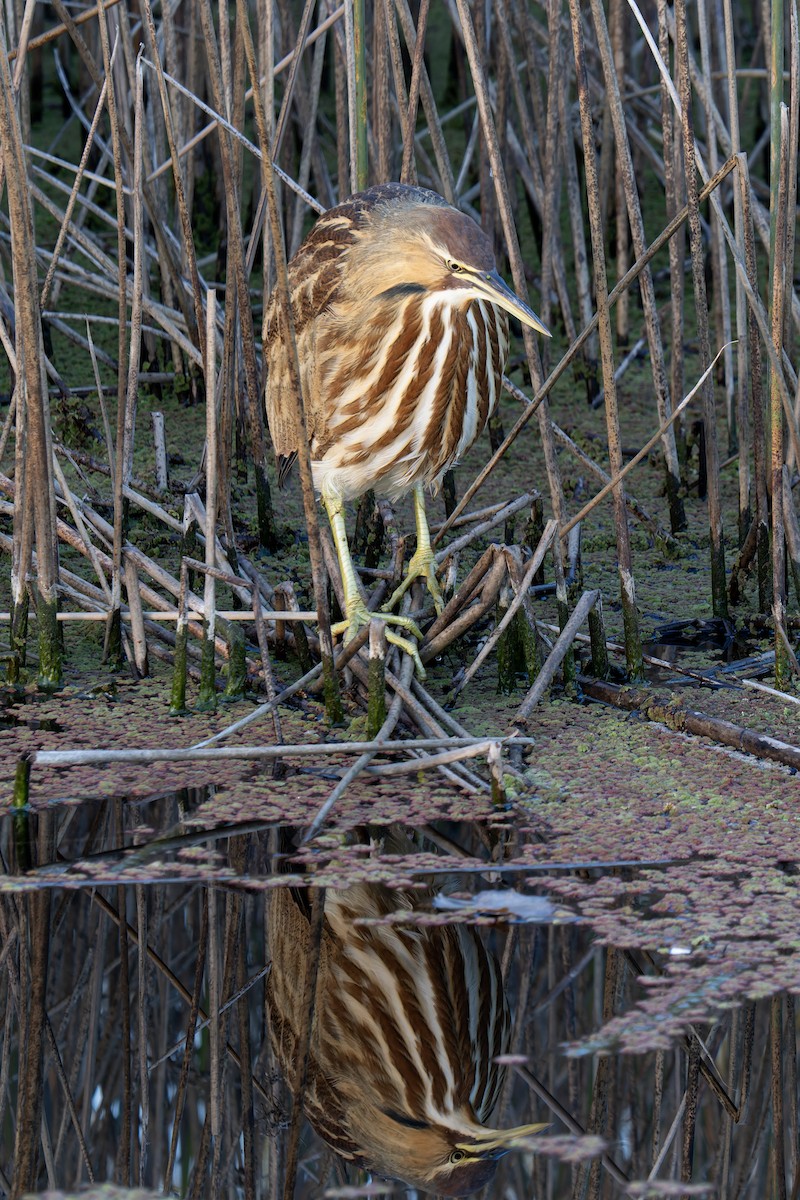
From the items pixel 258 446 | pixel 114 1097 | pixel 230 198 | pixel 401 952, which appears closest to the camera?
pixel 114 1097

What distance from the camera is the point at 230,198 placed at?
9.34 feet

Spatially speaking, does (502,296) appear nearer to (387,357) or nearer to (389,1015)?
(387,357)

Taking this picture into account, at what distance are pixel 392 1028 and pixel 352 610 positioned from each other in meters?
0.98

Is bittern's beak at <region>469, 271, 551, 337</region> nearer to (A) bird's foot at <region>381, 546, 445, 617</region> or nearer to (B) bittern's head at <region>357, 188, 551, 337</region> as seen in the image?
(B) bittern's head at <region>357, 188, 551, 337</region>

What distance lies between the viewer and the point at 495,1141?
1.80 m

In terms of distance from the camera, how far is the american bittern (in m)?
2.79

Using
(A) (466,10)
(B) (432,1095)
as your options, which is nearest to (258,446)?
(A) (466,10)

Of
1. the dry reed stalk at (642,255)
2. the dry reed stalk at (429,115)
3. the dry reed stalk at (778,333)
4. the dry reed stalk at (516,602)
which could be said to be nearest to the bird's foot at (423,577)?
the dry reed stalk at (516,602)

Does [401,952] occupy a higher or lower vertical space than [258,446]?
lower

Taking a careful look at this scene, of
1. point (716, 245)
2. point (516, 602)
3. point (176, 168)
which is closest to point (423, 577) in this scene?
point (516, 602)

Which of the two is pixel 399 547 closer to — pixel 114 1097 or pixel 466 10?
pixel 466 10

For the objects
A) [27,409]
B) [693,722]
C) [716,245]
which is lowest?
[693,722]

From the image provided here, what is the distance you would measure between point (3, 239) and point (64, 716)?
1685mm

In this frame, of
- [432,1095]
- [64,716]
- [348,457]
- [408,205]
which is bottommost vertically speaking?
[432,1095]
